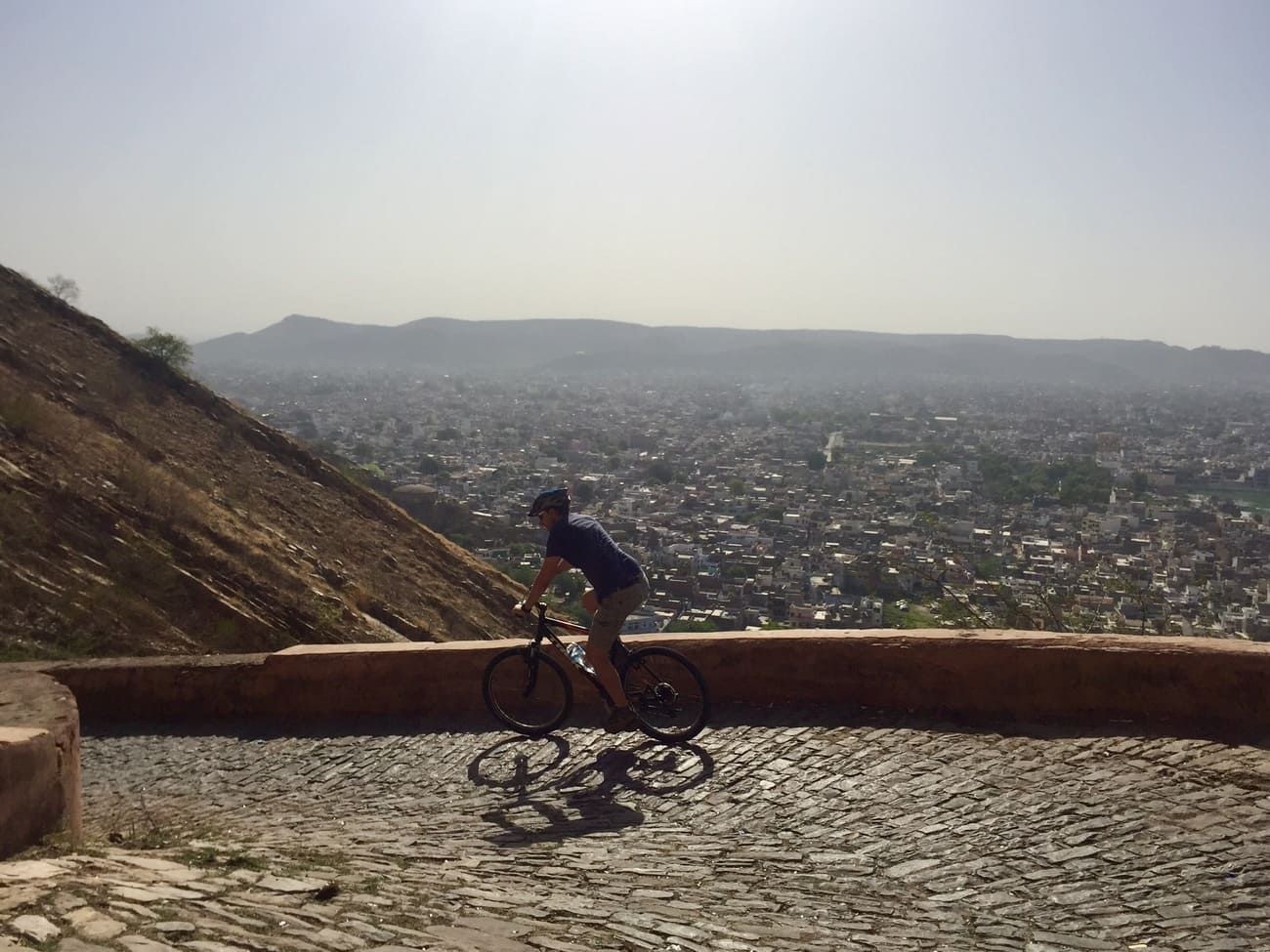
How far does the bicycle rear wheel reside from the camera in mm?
5359

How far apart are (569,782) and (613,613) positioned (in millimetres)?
905

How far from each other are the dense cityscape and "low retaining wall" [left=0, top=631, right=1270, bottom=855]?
6.22ft

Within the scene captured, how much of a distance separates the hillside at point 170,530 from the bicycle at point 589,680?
474 centimetres

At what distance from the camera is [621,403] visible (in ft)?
267

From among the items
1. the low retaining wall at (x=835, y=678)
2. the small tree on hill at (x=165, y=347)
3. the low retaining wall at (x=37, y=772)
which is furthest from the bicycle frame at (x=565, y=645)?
the small tree on hill at (x=165, y=347)

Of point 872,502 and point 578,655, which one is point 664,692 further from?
point 872,502

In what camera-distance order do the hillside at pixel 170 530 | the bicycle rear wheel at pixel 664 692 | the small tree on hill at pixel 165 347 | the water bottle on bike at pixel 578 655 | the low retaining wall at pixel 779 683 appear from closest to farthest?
the low retaining wall at pixel 779 683 → the bicycle rear wheel at pixel 664 692 → the water bottle on bike at pixel 578 655 → the hillside at pixel 170 530 → the small tree on hill at pixel 165 347

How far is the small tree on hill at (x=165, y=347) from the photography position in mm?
17625

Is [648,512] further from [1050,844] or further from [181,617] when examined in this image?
[1050,844]

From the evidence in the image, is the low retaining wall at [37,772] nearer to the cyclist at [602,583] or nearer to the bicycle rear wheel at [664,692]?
the cyclist at [602,583]

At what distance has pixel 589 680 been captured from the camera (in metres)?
5.57

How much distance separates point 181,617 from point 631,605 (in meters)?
6.77

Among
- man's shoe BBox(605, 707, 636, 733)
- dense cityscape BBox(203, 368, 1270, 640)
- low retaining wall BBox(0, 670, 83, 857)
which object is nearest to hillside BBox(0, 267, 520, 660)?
dense cityscape BBox(203, 368, 1270, 640)

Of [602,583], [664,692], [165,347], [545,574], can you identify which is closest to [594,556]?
[602,583]
